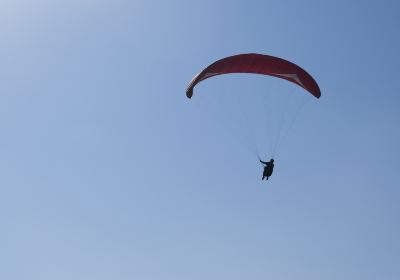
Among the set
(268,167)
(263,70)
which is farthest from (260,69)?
(268,167)

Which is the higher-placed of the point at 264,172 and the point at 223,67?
the point at 223,67

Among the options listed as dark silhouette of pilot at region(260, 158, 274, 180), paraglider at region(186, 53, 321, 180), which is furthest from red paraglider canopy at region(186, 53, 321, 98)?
dark silhouette of pilot at region(260, 158, 274, 180)

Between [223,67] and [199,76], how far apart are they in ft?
4.23

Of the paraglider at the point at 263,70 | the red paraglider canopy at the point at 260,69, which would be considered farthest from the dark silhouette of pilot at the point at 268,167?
the red paraglider canopy at the point at 260,69

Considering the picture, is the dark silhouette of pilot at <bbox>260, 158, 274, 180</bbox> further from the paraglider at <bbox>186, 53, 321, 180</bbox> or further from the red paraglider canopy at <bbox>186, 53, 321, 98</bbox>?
the red paraglider canopy at <bbox>186, 53, 321, 98</bbox>

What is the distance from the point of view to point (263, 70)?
3638 cm

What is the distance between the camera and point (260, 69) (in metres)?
36.3

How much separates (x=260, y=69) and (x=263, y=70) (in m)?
0.16

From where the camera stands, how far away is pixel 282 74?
3669 cm

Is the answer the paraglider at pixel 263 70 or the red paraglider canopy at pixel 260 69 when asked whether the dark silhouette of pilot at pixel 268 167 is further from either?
the red paraglider canopy at pixel 260 69

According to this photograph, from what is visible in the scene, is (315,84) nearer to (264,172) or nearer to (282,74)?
(282,74)

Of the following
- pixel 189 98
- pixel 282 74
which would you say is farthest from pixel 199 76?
pixel 282 74

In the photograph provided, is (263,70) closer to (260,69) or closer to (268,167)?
(260,69)

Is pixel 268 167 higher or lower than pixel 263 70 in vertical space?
lower
